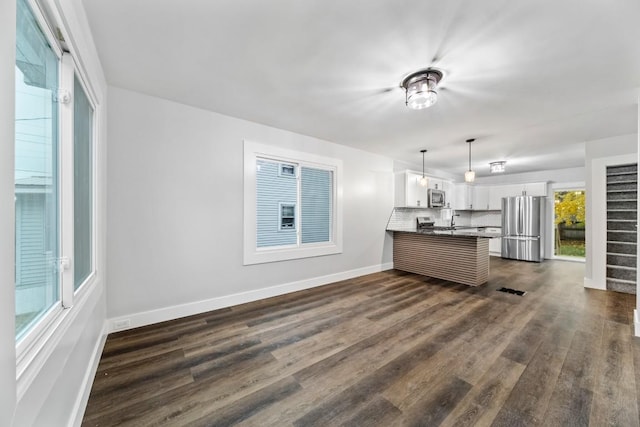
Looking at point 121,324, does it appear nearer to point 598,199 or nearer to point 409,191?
point 409,191

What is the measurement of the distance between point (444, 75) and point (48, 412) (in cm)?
333

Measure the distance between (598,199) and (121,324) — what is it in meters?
6.83

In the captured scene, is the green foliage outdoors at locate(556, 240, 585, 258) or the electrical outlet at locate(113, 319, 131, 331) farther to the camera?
the green foliage outdoors at locate(556, 240, 585, 258)

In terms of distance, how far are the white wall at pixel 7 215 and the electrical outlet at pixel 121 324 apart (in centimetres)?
219

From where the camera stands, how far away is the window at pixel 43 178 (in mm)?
992

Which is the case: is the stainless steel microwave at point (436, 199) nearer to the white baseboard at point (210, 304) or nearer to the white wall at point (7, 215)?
the white baseboard at point (210, 304)

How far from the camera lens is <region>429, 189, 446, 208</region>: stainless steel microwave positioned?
5910mm

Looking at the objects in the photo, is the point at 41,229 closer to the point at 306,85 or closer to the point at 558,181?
the point at 306,85

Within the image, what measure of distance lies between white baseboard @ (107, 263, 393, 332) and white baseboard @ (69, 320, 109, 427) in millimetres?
280

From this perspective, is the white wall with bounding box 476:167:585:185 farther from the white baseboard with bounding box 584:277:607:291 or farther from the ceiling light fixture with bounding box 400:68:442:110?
the ceiling light fixture with bounding box 400:68:442:110

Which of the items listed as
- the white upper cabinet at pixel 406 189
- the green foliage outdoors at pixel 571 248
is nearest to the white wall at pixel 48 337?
the white upper cabinet at pixel 406 189

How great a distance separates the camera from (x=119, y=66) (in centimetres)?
214

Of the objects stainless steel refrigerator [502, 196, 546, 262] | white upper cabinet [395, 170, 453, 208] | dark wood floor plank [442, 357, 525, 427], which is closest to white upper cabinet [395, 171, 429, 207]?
white upper cabinet [395, 170, 453, 208]

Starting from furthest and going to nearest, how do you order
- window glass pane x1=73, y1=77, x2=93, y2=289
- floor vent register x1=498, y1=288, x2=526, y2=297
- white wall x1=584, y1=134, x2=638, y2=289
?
white wall x1=584, y1=134, x2=638, y2=289, floor vent register x1=498, y1=288, x2=526, y2=297, window glass pane x1=73, y1=77, x2=93, y2=289
